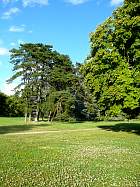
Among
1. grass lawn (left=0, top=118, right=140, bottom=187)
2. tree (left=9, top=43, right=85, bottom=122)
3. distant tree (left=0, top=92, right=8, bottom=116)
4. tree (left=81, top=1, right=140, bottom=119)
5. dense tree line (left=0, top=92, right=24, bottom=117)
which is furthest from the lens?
distant tree (left=0, top=92, right=8, bottom=116)

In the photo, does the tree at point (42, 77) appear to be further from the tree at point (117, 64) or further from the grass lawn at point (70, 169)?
the grass lawn at point (70, 169)

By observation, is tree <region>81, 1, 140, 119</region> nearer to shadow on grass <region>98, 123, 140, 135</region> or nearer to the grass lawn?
shadow on grass <region>98, 123, 140, 135</region>

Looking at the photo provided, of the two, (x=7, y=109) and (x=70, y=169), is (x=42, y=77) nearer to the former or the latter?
(x=7, y=109)

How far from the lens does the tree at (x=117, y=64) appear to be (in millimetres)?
39438

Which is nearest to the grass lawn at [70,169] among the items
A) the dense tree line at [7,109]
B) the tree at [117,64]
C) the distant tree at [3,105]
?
the tree at [117,64]

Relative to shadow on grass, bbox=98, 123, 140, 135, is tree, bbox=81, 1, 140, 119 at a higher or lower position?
higher

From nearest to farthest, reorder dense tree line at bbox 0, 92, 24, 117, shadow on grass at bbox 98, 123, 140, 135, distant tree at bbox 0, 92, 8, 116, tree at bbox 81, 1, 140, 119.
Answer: tree at bbox 81, 1, 140, 119 < shadow on grass at bbox 98, 123, 140, 135 < dense tree line at bbox 0, 92, 24, 117 < distant tree at bbox 0, 92, 8, 116

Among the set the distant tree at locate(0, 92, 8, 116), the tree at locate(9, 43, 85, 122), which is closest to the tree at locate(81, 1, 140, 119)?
the tree at locate(9, 43, 85, 122)

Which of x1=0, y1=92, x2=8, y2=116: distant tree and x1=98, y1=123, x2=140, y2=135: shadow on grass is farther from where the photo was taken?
x1=0, y1=92, x2=8, y2=116: distant tree

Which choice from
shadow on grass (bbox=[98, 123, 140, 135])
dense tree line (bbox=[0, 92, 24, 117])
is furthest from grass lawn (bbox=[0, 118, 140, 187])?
dense tree line (bbox=[0, 92, 24, 117])

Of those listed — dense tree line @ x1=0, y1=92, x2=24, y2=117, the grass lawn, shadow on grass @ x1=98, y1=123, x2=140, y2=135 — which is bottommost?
the grass lawn

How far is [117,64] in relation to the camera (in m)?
42.4

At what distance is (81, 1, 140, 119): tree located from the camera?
3944 cm

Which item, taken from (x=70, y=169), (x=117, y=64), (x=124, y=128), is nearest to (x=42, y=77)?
(x=124, y=128)
